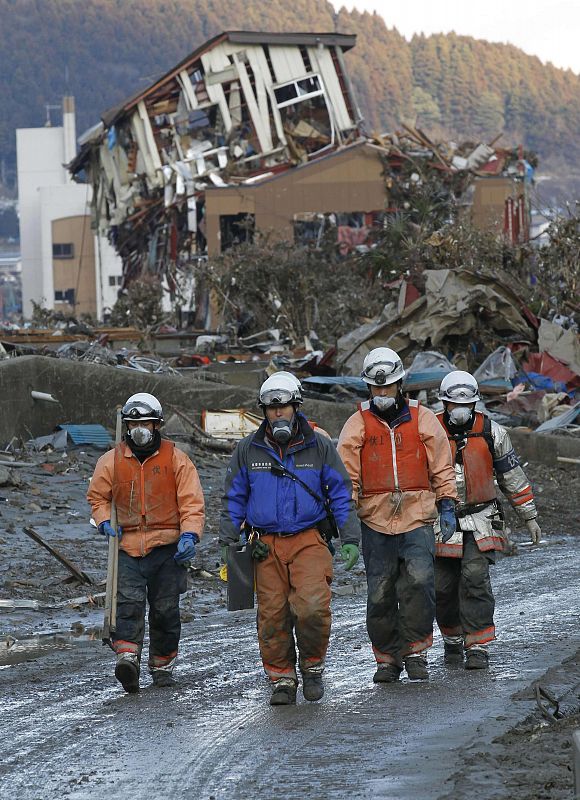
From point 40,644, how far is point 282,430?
3.13 m

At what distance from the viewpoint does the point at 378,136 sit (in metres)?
46.2

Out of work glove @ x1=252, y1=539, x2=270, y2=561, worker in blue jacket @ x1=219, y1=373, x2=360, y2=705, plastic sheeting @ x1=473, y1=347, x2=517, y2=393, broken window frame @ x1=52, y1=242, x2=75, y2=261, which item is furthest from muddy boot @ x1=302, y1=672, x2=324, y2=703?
broken window frame @ x1=52, y1=242, x2=75, y2=261

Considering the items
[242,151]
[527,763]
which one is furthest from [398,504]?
[242,151]

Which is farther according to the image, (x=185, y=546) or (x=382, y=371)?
(x=382, y=371)

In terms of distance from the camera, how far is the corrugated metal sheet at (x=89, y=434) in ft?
64.3

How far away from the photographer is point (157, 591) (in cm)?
893

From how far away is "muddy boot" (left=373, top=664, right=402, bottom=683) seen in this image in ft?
28.6

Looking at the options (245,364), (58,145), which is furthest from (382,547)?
(58,145)

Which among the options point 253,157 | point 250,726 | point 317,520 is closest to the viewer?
point 250,726

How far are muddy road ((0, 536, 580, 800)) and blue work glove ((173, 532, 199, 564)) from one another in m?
0.75

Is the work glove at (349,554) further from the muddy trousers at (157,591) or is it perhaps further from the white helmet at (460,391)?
the white helmet at (460,391)

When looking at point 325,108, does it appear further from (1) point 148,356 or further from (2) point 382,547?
(2) point 382,547

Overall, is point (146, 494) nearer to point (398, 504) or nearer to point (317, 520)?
point (317, 520)

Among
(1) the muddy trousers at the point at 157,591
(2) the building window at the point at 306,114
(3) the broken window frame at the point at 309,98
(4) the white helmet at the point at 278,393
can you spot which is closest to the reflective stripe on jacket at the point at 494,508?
(4) the white helmet at the point at 278,393
